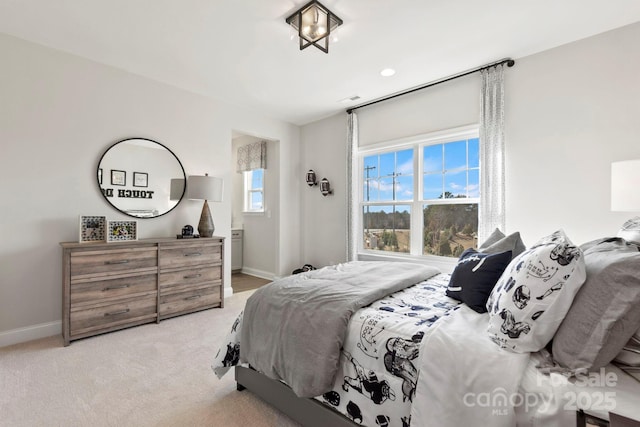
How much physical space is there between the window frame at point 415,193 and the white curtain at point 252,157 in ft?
5.85

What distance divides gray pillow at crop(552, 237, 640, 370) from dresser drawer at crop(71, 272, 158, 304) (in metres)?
3.24

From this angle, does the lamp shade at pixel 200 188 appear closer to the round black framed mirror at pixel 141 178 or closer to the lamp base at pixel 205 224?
the lamp base at pixel 205 224

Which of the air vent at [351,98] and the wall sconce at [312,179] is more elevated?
the air vent at [351,98]

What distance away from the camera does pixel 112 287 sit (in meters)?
2.76

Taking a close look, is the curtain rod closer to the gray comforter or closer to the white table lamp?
the white table lamp

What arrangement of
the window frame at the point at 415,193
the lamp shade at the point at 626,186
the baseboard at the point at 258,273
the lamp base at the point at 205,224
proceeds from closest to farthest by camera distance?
the lamp shade at the point at 626,186
the window frame at the point at 415,193
the lamp base at the point at 205,224
the baseboard at the point at 258,273

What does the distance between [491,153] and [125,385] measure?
12.0ft

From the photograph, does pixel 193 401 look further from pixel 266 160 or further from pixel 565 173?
pixel 266 160

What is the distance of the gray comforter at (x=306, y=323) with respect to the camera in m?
1.36

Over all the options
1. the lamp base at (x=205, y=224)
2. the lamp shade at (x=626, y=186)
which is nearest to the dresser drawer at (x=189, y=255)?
the lamp base at (x=205, y=224)

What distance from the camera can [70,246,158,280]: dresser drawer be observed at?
8.44 feet

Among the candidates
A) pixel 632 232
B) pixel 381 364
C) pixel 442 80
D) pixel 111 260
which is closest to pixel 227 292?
pixel 111 260

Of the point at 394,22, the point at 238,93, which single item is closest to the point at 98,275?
the point at 238,93

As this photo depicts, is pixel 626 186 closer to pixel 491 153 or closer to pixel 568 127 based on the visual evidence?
pixel 568 127
